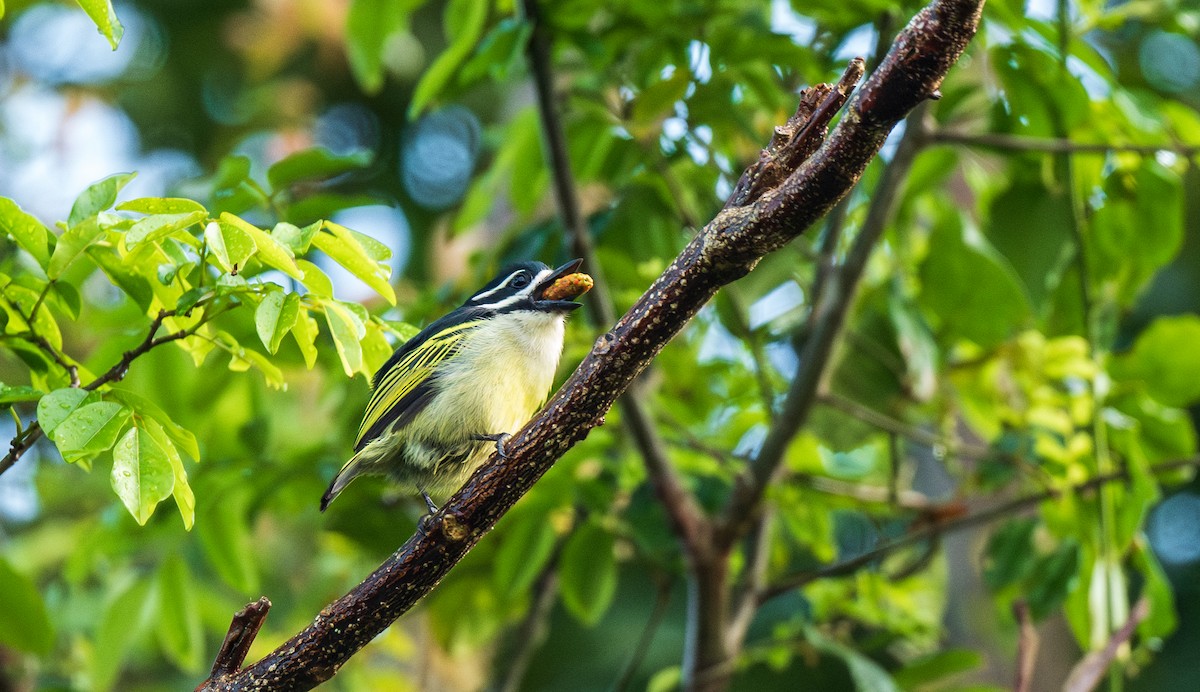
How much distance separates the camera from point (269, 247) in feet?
6.20

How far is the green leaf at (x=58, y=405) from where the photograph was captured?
5.98 feet

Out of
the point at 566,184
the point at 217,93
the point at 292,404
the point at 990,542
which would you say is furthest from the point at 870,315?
the point at 217,93

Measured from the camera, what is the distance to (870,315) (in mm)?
3996

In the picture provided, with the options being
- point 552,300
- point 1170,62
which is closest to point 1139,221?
point 552,300

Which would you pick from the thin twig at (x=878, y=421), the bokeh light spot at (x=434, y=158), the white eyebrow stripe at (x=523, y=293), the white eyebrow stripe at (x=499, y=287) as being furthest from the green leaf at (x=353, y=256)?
the bokeh light spot at (x=434, y=158)

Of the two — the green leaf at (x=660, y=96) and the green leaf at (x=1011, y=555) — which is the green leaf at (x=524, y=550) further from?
the green leaf at (x=1011, y=555)

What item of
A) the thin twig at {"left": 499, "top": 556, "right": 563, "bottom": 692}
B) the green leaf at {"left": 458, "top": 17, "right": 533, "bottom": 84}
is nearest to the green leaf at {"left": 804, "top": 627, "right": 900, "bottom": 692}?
the thin twig at {"left": 499, "top": 556, "right": 563, "bottom": 692}

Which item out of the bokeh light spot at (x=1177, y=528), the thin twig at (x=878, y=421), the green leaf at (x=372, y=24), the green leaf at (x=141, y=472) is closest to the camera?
the green leaf at (x=141, y=472)

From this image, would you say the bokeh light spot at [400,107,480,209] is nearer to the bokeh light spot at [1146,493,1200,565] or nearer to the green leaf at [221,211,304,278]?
the bokeh light spot at [1146,493,1200,565]

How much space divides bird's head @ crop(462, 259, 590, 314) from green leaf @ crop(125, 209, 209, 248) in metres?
1.10

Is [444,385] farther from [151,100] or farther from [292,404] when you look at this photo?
[151,100]

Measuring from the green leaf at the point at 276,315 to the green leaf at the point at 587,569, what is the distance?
210 centimetres

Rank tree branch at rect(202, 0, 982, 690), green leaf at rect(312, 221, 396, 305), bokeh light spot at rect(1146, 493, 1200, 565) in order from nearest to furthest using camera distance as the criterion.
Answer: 1. tree branch at rect(202, 0, 982, 690)
2. green leaf at rect(312, 221, 396, 305)
3. bokeh light spot at rect(1146, 493, 1200, 565)

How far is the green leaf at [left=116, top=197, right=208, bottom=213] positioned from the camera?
6.45ft
